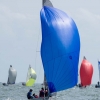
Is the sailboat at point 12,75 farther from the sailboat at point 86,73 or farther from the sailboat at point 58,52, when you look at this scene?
the sailboat at point 58,52

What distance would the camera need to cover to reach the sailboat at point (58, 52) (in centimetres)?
3309

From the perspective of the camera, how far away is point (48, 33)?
33375mm

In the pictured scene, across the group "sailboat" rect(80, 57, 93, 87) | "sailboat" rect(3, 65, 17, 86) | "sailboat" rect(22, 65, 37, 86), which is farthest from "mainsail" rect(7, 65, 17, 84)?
"sailboat" rect(80, 57, 93, 87)

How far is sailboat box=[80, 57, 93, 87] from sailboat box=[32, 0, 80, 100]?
38988 millimetres

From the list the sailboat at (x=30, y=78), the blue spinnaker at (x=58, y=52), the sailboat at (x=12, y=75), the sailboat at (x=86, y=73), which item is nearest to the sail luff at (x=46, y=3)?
the blue spinnaker at (x=58, y=52)

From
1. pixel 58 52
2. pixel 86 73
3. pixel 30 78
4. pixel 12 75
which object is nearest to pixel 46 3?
pixel 58 52

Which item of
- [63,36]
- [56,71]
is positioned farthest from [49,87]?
[63,36]

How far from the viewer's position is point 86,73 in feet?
245

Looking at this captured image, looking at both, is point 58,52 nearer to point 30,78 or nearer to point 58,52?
point 58,52

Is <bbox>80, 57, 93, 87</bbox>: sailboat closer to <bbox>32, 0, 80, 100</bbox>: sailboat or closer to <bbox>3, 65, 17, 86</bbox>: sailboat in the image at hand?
<bbox>3, 65, 17, 86</bbox>: sailboat

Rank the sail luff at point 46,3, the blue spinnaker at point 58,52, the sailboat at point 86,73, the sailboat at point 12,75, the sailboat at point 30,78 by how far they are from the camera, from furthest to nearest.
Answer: the sailboat at point 12,75, the sailboat at point 30,78, the sailboat at point 86,73, the sail luff at point 46,3, the blue spinnaker at point 58,52

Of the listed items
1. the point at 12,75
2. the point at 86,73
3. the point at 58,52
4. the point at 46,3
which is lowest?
the point at 58,52

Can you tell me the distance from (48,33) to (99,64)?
64.2 metres

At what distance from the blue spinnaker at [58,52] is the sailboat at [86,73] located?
128 feet
